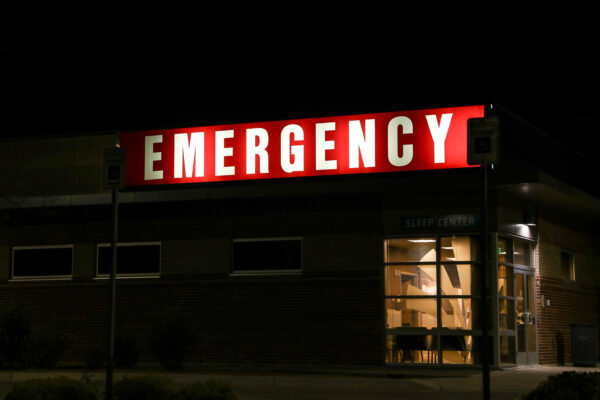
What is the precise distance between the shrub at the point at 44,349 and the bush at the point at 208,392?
10437 mm

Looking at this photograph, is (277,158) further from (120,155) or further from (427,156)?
(120,155)

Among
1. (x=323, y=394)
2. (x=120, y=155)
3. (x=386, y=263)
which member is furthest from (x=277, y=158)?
(x=120, y=155)

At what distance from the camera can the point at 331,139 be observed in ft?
70.6

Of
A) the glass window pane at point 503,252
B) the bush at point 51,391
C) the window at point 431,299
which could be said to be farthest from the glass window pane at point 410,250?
the bush at point 51,391

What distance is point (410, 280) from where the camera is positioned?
2159 cm

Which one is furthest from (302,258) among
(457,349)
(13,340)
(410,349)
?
(13,340)

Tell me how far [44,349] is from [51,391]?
1016 centimetres

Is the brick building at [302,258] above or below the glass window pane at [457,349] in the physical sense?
above

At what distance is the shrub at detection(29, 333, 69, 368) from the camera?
2075 centimetres

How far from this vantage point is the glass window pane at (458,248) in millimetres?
21344

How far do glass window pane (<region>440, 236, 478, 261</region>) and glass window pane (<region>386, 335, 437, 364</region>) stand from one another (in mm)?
1879

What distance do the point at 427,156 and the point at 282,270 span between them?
14.8ft

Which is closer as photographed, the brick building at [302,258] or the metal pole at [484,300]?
the metal pole at [484,300]

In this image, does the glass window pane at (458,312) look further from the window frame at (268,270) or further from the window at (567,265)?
the window at (567,265)
